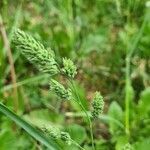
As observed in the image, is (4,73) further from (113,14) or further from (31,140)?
(113,14)

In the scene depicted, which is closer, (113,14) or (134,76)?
(134,76)

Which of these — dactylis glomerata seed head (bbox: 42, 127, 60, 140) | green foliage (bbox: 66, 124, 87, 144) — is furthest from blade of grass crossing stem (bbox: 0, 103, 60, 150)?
green foliage (bbox: 66, 124, 87, 144)

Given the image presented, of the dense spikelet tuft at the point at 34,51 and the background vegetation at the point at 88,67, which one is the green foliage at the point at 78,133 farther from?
the dense spikelet tuft at the point at 34,51

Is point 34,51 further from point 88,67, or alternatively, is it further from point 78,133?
point 88,67

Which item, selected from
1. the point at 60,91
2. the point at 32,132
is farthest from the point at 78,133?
the point at 60,91

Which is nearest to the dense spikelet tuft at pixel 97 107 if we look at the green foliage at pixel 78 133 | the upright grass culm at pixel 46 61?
the upright grass culm at pixel 46 61

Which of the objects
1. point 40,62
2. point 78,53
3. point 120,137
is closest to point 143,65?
point 78,53
